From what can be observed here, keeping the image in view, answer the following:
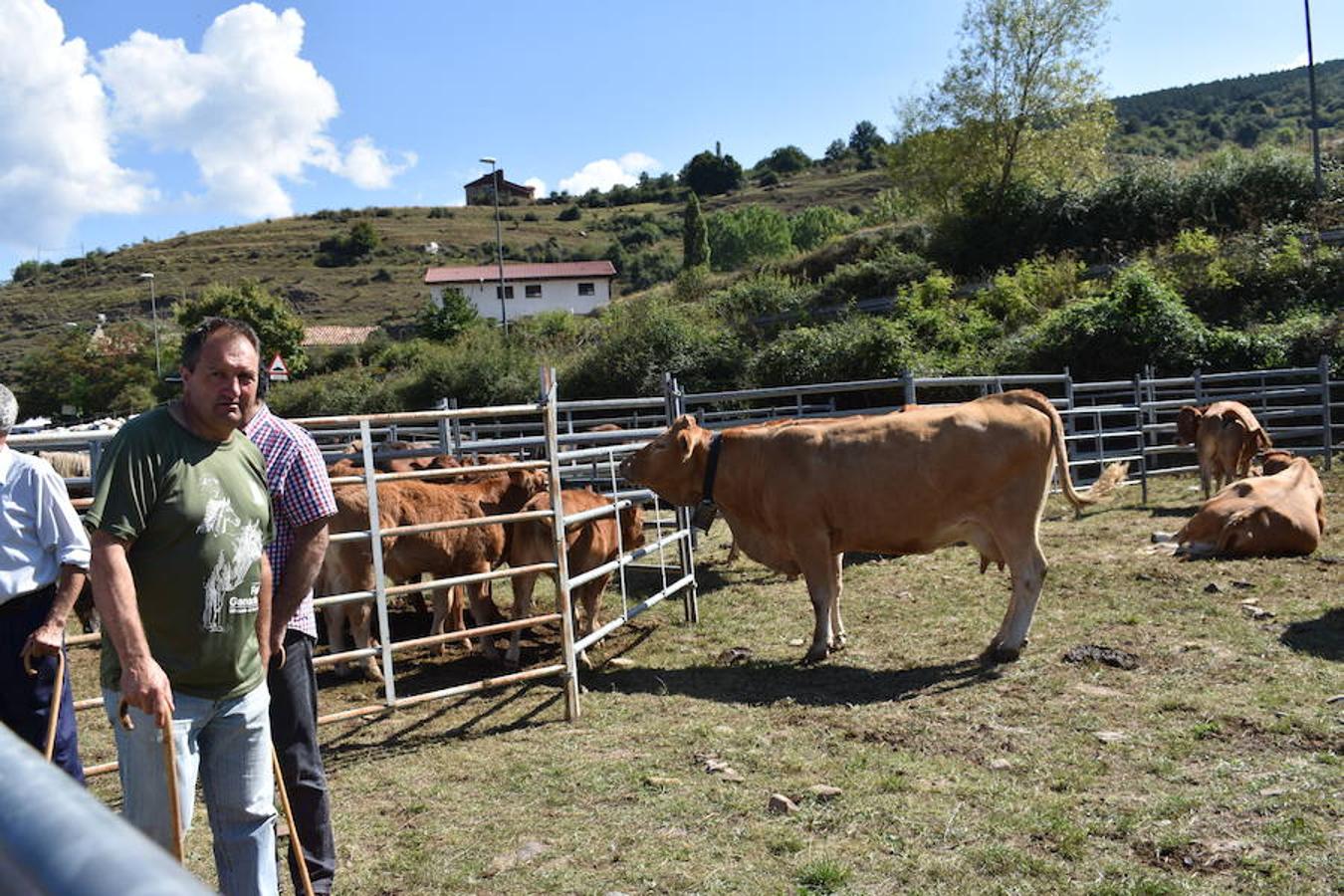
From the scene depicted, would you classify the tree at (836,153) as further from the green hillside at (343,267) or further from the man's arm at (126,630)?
the man's arm at (126,630)

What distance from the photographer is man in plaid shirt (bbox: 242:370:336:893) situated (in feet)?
12.1

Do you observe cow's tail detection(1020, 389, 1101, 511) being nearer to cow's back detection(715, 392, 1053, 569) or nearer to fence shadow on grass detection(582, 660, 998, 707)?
cow's back detection(715, 392, 1053, 569)

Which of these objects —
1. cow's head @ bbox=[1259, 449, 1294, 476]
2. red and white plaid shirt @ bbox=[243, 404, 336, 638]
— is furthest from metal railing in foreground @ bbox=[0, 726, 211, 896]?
cow's head @ bbox=[1259, 449, 1294, 476]

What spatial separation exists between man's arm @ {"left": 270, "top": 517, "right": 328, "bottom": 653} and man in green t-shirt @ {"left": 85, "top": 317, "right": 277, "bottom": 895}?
283 millimetres

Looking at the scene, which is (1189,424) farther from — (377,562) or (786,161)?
(786,161)

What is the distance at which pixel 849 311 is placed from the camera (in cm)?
2961

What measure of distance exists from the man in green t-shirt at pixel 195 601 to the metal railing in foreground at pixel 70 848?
7.30 feet

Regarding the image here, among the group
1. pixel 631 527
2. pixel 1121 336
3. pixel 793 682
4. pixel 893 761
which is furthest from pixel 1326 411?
pixel 893 761

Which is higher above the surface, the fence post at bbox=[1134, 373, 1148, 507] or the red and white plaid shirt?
the red and white plaid shirt

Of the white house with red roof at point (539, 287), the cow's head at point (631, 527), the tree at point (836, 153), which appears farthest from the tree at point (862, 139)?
the cow's head at point (631, 527)

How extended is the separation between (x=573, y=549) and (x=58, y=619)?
4.40 m

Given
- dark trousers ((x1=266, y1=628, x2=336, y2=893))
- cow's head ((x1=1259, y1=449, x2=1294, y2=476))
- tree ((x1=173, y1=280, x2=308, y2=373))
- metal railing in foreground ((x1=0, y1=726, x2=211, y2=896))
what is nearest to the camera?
metal railing in foreground ((x1=0, y1=726, x2=211, y2=896))

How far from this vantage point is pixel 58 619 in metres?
3.85

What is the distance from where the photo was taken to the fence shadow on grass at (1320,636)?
6.47 m
